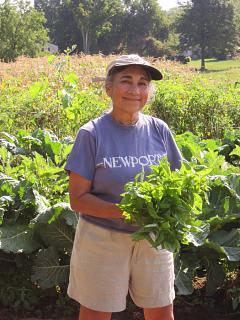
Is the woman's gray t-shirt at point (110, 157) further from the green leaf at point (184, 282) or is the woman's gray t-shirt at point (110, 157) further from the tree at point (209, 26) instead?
the tree at point (209, 26)

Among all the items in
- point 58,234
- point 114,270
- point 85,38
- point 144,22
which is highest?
point 144,22

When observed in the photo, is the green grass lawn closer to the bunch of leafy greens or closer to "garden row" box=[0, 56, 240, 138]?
"garden row" box=[0, 56, 240, 138]

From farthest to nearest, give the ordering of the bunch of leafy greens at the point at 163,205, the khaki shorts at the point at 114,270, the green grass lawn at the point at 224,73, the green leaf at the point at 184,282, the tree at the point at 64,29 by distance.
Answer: the tree at the point at 64,29 → the green grass lawn at the point at 224,73 → the green leaf at the point at 184,282 → the khaki shorts at the point at 114,270 → the bunch of leafy greens at the point at 163,205

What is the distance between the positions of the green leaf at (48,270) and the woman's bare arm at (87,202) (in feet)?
4.41

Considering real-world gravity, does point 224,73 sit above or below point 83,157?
below

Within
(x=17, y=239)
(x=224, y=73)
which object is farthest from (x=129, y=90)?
(x=224, y=73)

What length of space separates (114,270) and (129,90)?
0.84 meters

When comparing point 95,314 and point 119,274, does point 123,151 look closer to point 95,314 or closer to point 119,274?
point 119,274

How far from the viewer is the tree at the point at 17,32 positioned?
43938mm

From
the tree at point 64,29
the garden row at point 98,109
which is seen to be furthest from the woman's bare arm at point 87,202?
the tree at point 64,29

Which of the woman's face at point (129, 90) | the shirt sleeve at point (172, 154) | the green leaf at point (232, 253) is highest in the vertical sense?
the woman's face at point (129, 90)

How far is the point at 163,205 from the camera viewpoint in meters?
2.10

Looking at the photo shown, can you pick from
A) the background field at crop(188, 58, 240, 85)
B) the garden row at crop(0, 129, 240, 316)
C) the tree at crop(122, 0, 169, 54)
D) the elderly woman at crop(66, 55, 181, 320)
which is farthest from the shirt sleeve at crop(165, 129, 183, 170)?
the tree at crop(122, 0, 169, 54)

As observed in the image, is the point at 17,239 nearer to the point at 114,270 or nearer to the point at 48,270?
the point at 48,270
